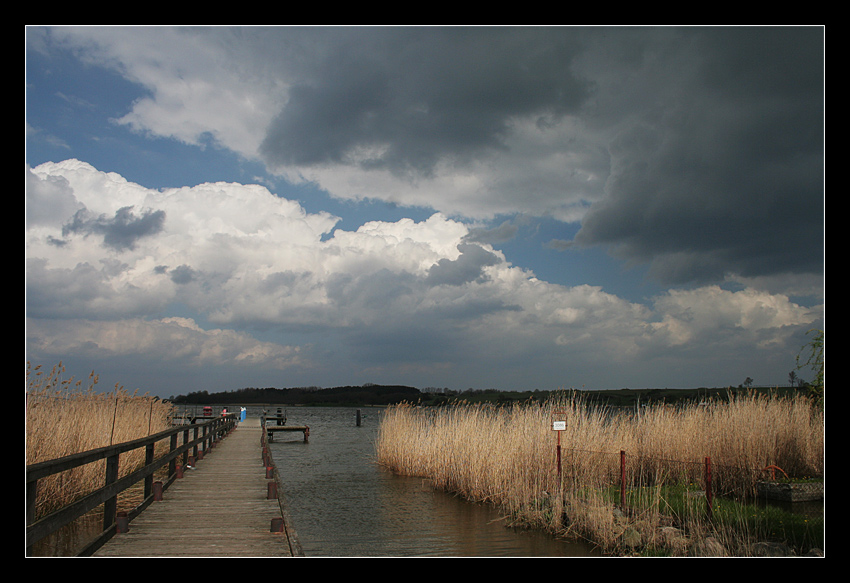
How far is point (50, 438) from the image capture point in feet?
26.4

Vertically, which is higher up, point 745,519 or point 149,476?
point 149,476

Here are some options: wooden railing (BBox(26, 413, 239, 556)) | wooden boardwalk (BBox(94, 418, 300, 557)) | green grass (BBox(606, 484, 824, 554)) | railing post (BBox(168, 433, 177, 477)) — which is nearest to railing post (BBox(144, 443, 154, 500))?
wooden railing (BBox(26, 413, 239, 556))

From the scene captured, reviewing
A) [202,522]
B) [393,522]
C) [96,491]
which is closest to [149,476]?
[202,522]

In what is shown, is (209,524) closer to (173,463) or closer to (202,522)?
(202,522)

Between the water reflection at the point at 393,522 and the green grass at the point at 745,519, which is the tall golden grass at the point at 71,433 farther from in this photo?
the green grass at the point at 745,519

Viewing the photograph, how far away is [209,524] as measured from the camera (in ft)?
22.4

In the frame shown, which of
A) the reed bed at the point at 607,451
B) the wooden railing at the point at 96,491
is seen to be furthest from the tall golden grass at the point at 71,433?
the reed bed at the point at 607,451

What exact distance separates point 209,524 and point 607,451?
27.9 ft

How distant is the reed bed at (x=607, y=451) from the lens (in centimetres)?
1053

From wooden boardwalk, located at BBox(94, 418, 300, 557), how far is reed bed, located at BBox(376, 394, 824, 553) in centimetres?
462

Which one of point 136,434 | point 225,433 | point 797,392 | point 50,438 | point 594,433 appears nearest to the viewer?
point 50,438
